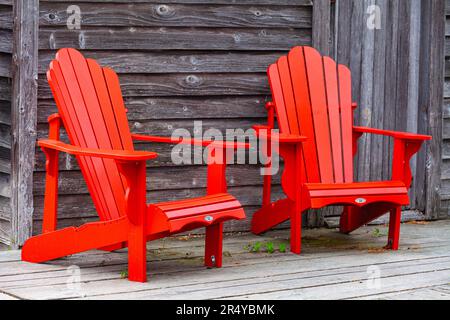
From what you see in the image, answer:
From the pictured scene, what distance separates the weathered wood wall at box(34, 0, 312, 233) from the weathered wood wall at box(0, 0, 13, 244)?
17cm

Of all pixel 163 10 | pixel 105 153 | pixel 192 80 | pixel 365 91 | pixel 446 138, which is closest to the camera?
pixel 105 153

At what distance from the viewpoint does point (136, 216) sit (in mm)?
4250

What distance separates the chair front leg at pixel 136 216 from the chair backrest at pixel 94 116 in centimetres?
40

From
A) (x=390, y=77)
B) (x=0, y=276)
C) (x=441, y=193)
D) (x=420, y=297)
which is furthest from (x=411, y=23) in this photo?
(x=0, y=276)

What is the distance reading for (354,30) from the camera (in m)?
6.03

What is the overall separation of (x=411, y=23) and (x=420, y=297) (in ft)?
8.75

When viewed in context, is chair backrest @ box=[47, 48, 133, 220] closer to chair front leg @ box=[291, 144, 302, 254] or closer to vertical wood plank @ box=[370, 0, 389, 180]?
chair front leg @ box=[291, 144, 302, 254]

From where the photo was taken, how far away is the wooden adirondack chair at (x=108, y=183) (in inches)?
167

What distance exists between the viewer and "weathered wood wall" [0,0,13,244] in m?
5.03

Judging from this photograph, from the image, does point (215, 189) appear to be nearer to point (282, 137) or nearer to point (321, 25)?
point (282, 137)

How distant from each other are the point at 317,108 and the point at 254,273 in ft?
4.60

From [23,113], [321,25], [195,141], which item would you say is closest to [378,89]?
[321,25]

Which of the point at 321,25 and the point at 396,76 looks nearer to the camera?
the point at 321,25

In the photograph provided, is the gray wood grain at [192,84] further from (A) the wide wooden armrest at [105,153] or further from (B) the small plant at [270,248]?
(B) the small plant at [270,248]
